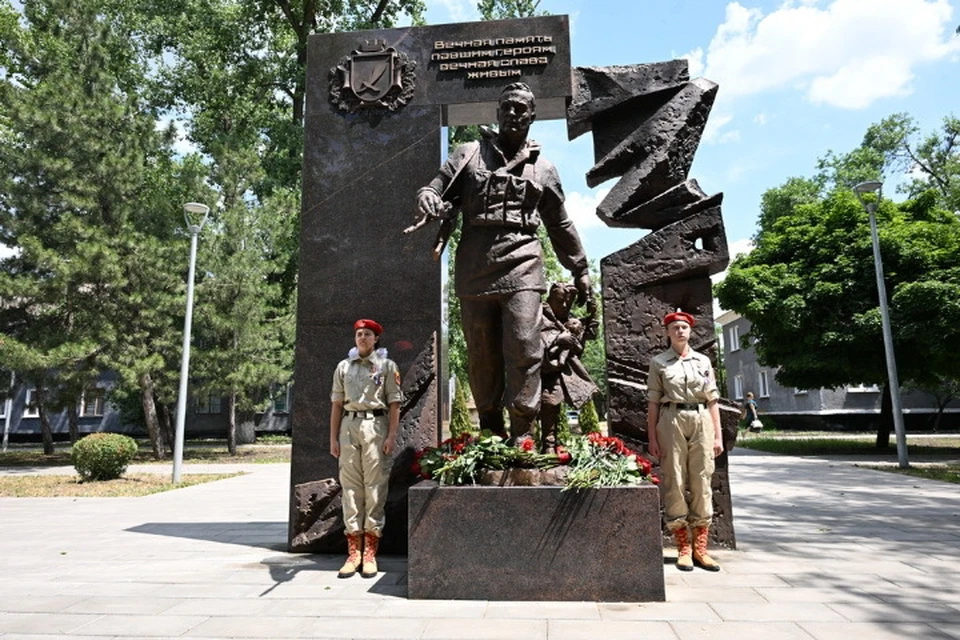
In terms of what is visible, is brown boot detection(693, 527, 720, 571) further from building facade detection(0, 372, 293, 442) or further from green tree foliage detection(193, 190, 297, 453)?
building facade detection(0, 372, 293, 442)

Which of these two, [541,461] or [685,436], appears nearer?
[541,461]

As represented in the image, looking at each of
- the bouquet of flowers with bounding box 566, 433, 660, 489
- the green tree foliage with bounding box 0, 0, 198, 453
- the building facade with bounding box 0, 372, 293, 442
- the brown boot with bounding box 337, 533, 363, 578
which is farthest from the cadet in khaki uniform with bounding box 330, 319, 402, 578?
the building facade with bounding box 0, 372, 293, 442

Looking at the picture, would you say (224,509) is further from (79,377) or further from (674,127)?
(79,377)

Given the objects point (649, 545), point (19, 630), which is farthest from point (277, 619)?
point (649, 545)

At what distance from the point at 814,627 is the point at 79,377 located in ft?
58.0

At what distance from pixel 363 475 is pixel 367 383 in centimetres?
64

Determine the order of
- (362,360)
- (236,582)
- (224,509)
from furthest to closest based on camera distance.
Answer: (224,509)
(362,360)
(236,582)

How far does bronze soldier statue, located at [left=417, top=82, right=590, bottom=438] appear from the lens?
14.9 ft

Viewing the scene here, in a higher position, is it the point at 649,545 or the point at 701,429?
the point at 701,429

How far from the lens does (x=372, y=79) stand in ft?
19.6

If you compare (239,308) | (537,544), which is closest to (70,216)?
(239,308)

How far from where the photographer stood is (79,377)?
54.1 ft

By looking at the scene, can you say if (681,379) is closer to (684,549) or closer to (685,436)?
(685,436)

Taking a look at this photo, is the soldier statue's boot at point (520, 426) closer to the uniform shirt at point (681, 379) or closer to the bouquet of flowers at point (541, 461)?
the bouquet of flowers at point (541, 461)
